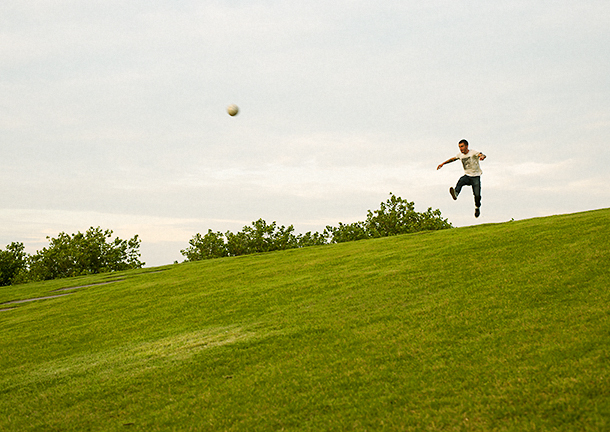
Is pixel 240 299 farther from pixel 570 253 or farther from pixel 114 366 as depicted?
pixel 570 253

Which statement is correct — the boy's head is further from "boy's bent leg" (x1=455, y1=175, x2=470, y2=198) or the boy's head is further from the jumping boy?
"boy's bent leg" (x1=455, y1=175, x2=470, y2=198)

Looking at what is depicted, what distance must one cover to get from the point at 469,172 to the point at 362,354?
9.51 metres

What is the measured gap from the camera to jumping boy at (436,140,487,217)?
14.1 m

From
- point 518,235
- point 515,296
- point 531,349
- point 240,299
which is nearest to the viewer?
point 531,349

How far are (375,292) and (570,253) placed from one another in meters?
4.90

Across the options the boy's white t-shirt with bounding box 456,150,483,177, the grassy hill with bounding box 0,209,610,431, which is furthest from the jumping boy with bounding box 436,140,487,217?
the grassy hill with bounding box 0,209,610,431

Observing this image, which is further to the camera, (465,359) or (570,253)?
(570,253)

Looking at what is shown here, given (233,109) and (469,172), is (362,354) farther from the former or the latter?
(233,109)

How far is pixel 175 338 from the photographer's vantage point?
9867 mm

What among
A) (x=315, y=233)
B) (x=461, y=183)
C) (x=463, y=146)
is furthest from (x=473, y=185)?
(x=315, y=233)

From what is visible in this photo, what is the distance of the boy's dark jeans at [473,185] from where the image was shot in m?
14.2

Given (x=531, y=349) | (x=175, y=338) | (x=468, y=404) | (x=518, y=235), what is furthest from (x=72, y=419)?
(x=518, y=235)

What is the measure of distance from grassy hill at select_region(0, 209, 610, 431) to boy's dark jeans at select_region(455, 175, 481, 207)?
167 centimetres

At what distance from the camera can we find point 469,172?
14.3m
